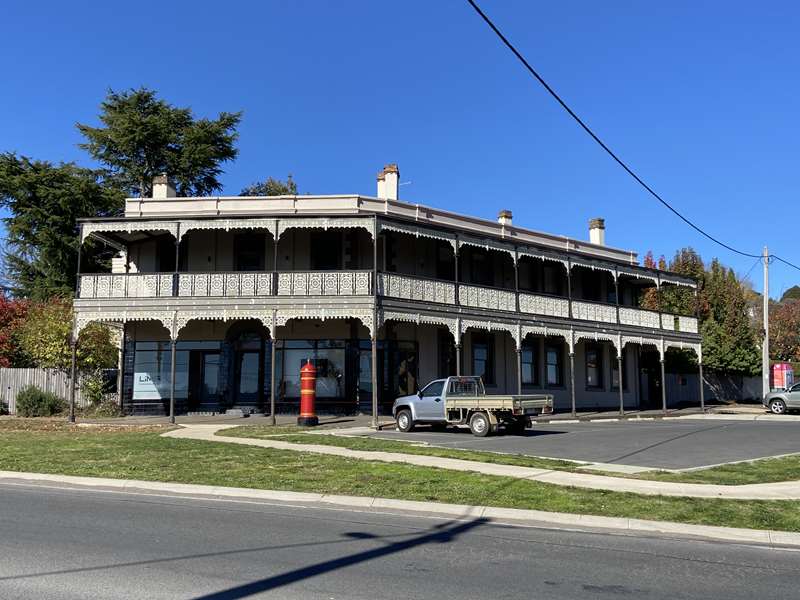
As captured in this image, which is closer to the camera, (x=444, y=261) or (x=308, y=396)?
(x=308, y=396)

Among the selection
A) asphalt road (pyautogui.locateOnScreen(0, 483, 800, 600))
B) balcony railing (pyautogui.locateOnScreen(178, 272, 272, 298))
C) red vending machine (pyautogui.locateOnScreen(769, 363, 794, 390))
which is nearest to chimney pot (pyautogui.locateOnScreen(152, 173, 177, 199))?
balcony railing (pyautogui.locateOnScreen(178, 272, 272, 298))

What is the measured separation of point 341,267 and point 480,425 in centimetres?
936

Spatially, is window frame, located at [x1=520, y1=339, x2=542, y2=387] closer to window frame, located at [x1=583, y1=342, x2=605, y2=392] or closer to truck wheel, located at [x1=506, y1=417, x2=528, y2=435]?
window frame, located at [x1=583, y1=342, x2=605, y2=392]

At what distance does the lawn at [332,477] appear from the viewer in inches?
386

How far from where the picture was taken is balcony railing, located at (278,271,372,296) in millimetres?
23531

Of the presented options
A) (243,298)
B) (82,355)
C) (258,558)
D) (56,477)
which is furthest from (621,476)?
(82,355)

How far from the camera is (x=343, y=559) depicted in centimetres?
718

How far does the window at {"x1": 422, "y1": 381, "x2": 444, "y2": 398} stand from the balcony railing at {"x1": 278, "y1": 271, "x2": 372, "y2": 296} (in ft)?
14.5

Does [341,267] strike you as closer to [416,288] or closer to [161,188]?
[416,288]

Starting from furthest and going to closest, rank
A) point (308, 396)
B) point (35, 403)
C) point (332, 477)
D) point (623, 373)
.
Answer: point (623, 373) < point (35, 403) < point (308, 396) < point (332, 477)

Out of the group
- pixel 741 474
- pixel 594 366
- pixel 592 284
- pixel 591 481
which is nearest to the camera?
pixel 591 481

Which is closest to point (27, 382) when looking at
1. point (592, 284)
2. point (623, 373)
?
point (592, 284)

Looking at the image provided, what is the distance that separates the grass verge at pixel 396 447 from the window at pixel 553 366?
15098 mm

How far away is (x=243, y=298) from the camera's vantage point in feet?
76.8
